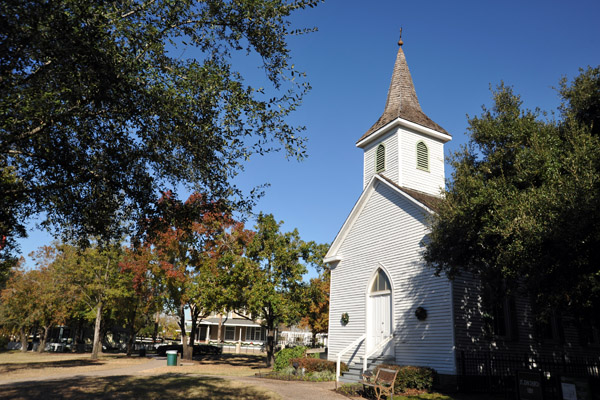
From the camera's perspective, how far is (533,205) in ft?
34.4

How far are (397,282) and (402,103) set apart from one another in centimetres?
1100

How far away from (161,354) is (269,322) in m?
16.6

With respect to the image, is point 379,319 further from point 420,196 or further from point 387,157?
point 387,157

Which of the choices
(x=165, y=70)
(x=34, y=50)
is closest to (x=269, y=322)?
(x=165, y=70)

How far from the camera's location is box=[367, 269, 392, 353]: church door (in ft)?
60.0

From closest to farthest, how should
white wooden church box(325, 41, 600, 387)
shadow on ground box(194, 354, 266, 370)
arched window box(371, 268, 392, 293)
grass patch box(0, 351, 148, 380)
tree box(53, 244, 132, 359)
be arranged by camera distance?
white wooden church box(325, 41, 600, 387) → arched window box(371, 268, 392, 293) → grass patch box(0, 351, 148, 380) → shadow on ground box(194, 354, 266, 370) → tree box(53, 244, 132, 359)

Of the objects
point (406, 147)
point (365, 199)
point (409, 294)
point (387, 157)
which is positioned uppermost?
point (406, 147)

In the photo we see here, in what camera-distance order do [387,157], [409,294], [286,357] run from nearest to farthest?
[409,294] → [286,357] → [387,157]

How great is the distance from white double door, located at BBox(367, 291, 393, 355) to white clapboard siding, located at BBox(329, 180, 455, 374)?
1.27ft

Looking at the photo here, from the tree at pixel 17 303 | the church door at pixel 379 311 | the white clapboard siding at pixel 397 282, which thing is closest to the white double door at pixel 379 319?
the church door at pixel 379 311

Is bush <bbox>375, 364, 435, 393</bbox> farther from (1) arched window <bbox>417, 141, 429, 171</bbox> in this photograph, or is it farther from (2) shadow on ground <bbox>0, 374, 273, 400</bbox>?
(1) arched window <bbox>417, 141, 429, 171</bbox>

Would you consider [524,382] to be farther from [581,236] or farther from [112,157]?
[112,157]

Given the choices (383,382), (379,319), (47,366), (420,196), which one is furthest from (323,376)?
(47,366)

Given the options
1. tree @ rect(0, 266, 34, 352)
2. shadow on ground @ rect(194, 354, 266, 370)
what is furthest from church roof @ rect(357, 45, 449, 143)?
tree @ rect(0, 266, 34, 352)
